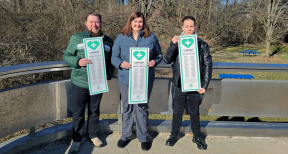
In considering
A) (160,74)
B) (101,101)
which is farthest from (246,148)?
(160,74)

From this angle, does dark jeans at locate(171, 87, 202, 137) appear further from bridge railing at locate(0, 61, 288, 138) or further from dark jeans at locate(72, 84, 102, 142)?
dark jeans at locate(72, 84, 102, 142)

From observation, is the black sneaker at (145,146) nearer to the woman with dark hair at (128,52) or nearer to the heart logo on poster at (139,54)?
the woman with dark hair at (128,52)

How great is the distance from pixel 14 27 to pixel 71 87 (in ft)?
20.6

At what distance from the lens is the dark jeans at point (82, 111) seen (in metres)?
3.41

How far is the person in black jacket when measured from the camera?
3334 millimetres

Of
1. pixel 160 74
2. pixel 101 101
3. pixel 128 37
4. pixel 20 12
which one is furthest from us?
pixel 20 12

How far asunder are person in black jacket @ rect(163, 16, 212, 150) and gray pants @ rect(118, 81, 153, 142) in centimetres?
38

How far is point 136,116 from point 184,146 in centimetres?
85

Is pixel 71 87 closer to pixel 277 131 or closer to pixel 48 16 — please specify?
pixel 277 131

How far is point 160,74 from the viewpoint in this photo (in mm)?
7266

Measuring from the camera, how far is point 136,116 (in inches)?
142

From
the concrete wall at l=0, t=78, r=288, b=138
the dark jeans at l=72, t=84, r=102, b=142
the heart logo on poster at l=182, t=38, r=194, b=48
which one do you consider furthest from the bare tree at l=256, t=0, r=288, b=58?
the dark jeans at l=72, t=84, r=102, b=142

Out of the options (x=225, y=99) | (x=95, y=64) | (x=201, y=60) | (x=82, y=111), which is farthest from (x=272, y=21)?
(x=82, y=111)

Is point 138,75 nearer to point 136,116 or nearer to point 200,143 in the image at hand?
point 136,116
